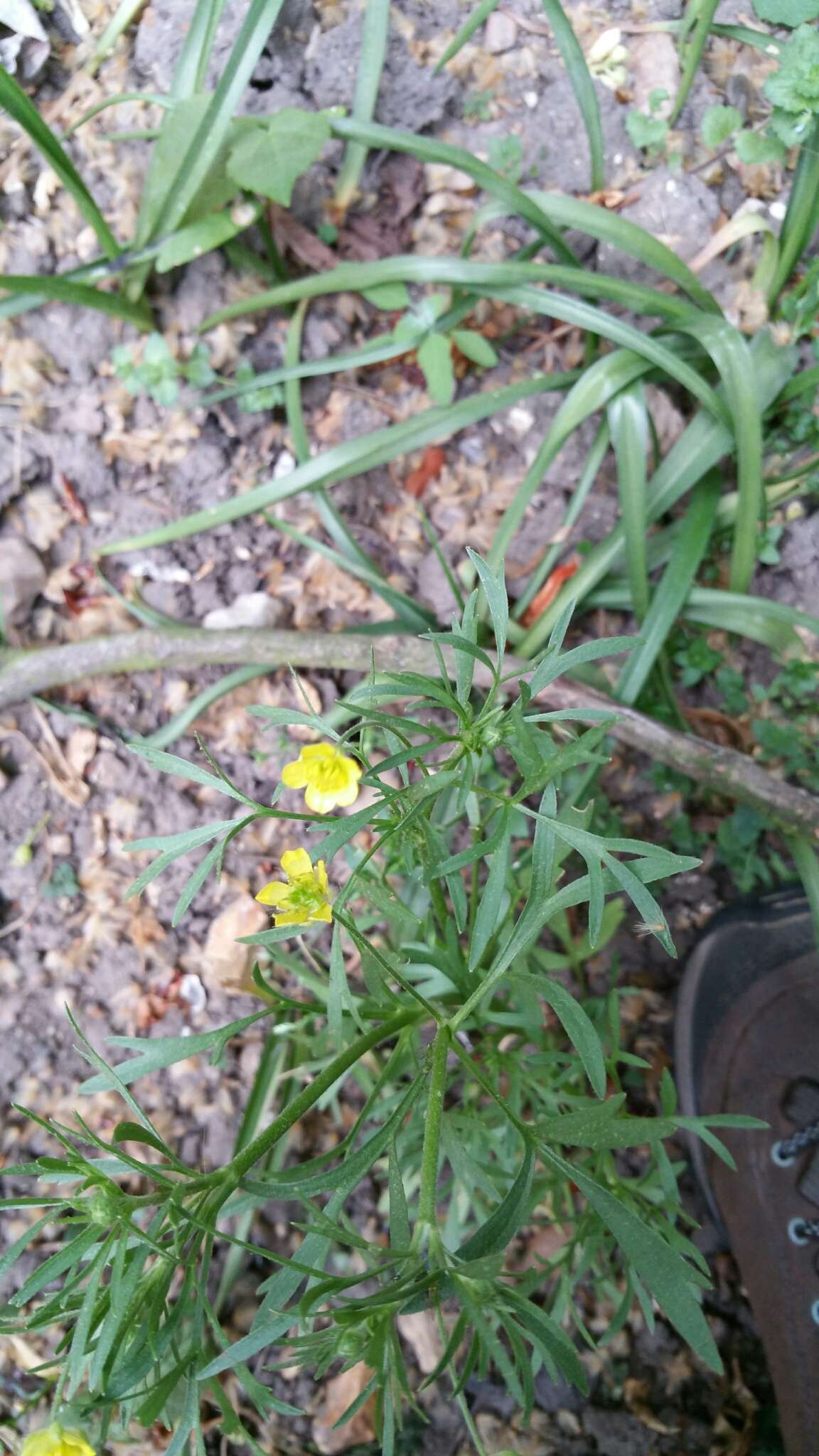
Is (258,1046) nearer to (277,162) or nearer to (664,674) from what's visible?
(664,674)

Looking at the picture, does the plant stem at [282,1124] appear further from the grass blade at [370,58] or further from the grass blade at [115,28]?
the grass blade at [115,28]

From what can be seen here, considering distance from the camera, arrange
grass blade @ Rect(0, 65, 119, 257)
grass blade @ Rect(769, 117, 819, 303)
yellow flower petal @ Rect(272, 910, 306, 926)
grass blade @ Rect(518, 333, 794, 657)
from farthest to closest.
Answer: grass blade @ Rect(518, 333, 794, 657) → grass blade @ Rect(769, 117, 819, 303) → grass blade @ Rect(0, 65, 119, 257) → yellow flower petal @ Rect(272, 910, 306, 926)

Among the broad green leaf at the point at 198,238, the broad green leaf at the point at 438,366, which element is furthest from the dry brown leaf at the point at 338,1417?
the broad green leaf at the point at 198,238

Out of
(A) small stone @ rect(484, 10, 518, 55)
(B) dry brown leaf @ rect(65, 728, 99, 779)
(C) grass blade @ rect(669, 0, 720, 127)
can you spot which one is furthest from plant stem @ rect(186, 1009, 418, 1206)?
(A) small stone @ rect(484, 10, 518, 55)

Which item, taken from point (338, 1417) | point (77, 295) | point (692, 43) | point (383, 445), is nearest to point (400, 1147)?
point (338, 1417)

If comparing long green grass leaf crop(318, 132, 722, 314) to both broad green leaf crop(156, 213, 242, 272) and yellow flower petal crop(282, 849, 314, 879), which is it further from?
yellow flower petal crop(282, 849, 314, 879)

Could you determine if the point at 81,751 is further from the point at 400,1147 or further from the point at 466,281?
the point at 466,281
